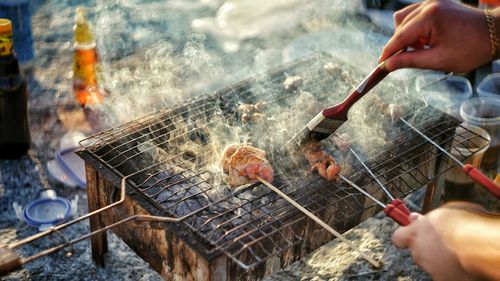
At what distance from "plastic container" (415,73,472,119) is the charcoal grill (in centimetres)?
158

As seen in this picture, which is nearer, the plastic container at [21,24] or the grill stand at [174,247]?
the grill stand at [174,247]

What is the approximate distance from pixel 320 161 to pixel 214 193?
2.69 feet

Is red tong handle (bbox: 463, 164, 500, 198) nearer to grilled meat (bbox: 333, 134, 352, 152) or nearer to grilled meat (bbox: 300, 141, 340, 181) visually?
grilled meat (bbox: 300, 141, 340, 181)

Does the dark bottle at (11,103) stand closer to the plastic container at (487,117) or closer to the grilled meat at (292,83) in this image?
the grilled meat at (292,83)

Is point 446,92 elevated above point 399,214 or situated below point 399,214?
below

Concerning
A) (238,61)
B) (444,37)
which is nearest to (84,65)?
(238,61)

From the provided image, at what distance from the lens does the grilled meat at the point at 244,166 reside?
13.7 feet

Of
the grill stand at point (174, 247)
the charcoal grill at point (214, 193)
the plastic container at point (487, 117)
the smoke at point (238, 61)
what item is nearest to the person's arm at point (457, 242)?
the charcoal grill at point (214, 193)

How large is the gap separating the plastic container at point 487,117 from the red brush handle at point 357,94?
85.7 inches

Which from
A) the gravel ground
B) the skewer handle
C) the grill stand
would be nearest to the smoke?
the grill stand

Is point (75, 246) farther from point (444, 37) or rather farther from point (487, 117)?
point (487, 117)

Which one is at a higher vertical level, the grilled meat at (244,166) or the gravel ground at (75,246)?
the grilled meat at (244,166)

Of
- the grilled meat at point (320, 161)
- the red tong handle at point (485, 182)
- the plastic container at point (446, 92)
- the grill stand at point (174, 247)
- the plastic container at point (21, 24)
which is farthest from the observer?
the plastic container at point (21, 24)

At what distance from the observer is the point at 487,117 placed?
616 cm
